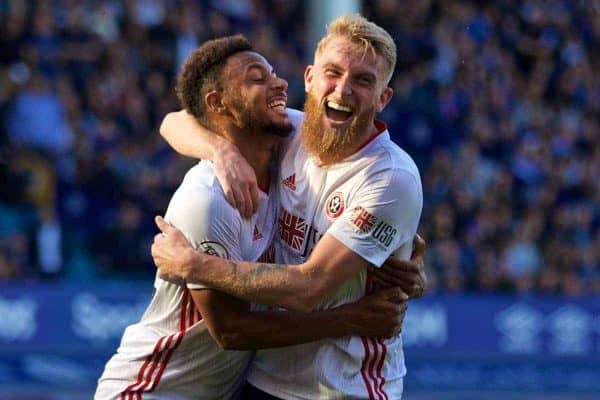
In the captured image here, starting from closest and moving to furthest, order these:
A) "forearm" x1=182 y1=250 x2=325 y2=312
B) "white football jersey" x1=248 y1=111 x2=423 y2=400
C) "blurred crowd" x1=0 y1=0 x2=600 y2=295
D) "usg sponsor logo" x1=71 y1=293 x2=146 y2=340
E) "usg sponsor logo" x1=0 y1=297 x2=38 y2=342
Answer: "forearm" x1=182 y1=250 x2=325 y2=312, "white football jersey" x1=248 y1=111 x2=423 y2=400, "usg sponsor logo" x1=0 y1=297 x2=38 y2=342, "usg sponsor logo" x1=71 y1=293 x2=146 y2=340, "blurred crowd" x1=0 y1=0 x2=600 y2=295

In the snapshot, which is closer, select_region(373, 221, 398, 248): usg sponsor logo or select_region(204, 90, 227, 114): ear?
select_region(373, 221, 398, 248): usg sponsor logo

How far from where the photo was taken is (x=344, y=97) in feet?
18.7

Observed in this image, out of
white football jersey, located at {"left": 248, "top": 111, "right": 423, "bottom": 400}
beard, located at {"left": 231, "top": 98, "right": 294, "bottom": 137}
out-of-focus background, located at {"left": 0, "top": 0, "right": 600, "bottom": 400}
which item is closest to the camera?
white football jersey, located at {"left": 248, "top": 111, "right": 423, "bottom": 400}

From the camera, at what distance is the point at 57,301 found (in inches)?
486

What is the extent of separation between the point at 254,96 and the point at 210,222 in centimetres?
64

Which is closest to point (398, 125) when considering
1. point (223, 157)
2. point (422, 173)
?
point (422, 173)

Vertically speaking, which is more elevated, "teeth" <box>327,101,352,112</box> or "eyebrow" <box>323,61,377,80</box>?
"eyebrow" <box>323,61,377,80</box>

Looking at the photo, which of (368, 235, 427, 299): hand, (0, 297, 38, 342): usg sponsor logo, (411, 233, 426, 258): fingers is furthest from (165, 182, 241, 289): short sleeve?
(0, 297, 38, 342): usg sponsor logo

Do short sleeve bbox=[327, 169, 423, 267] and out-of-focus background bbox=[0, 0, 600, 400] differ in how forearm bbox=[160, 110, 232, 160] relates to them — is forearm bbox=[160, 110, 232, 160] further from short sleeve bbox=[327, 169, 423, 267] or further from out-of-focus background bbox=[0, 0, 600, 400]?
out-of-focus background bbox=[0, 0, 600, 400]

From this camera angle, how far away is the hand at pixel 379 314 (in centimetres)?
579

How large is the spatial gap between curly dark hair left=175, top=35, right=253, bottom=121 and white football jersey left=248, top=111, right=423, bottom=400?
0.52 m

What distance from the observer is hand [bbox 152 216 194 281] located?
5.70 meters

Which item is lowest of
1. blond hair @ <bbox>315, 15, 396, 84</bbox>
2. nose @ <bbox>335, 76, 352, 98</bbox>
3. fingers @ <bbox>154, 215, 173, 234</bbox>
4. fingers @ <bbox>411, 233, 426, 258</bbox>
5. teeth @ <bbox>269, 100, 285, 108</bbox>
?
fingers @ <bbox>154, 215, 173, 234</bbox>

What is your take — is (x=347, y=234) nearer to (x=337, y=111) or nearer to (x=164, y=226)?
(x=337, y=111)
